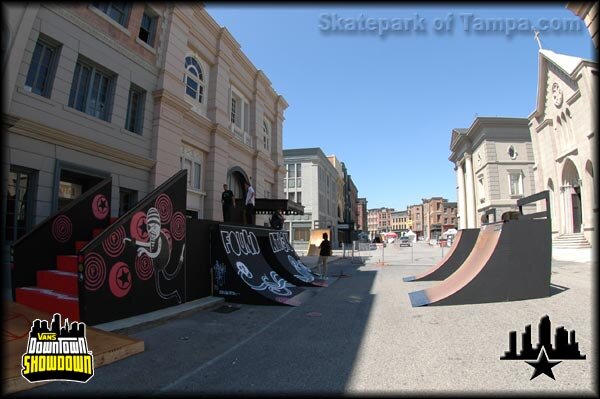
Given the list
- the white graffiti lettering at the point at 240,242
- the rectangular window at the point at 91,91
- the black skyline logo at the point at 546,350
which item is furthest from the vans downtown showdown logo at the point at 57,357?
the rectangular window at the point at 91,91

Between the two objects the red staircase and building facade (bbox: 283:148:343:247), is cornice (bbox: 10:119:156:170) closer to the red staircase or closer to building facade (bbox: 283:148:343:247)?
the red staircase

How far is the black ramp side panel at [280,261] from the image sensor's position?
12.3 meters

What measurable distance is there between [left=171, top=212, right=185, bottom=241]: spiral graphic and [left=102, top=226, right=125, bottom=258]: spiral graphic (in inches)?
60.2

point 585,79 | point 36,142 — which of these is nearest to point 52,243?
point 36,142

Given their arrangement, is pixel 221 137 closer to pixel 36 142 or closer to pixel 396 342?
pixel 36 142

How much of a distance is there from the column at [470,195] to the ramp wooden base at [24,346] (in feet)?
166

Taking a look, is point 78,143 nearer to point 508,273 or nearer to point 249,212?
point 249,212

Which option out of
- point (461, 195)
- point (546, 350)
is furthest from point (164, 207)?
point (461, 195)

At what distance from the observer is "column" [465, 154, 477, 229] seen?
48219 millimetres

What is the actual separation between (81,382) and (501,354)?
5.55 m

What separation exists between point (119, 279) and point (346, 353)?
175 inches

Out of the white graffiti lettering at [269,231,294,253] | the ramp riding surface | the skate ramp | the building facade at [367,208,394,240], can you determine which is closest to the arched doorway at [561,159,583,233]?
the skate ramp

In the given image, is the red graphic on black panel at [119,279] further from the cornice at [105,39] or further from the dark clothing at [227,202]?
the cornice at [105,39]

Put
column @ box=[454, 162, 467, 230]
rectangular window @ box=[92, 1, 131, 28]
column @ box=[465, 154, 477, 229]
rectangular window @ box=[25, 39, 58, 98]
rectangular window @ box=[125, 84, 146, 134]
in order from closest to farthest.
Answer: rectangular window @ box=[25, 39, 58, 98] < rectangular window @ box=[92, 1, 131, 28] < rectangular window @ box=[125, 84, 146, 134] < column @ box=[465, 154, 477, 229] < column @ box=[454, 162, 467, 230]
